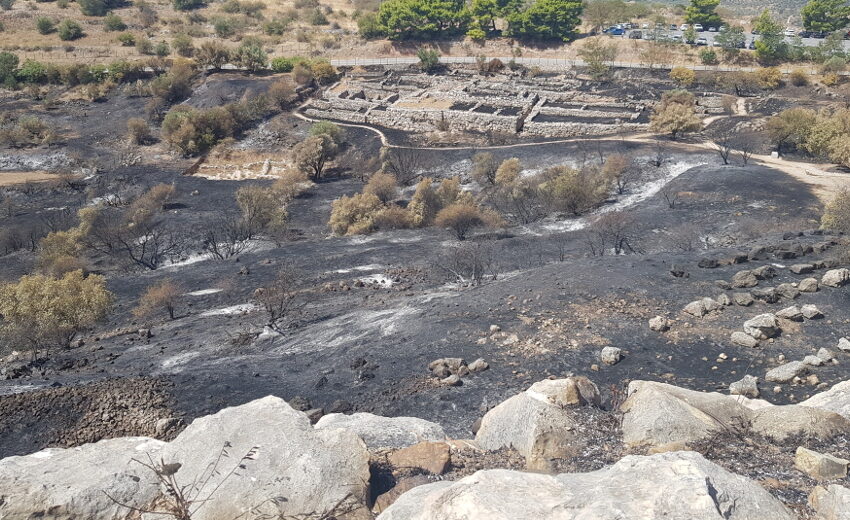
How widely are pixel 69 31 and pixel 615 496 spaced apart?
89775 mm

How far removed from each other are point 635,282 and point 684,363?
4.41m

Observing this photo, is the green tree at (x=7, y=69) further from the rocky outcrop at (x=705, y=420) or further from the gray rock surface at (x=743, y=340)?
the rocky outcrop at (x=705, y=420)

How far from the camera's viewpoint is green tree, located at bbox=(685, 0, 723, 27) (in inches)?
2872

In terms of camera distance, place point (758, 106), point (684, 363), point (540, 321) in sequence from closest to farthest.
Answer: point (684, 363) < point (540, 321) < point (758, 106)

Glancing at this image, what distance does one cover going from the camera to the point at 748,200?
2917 centimetres

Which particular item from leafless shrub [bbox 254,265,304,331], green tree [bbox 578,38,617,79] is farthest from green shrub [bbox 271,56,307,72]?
leafless shrub [bbox 254,265,304,331]

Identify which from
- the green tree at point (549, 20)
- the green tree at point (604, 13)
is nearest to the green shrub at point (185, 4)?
the green tree at point (549, 20)

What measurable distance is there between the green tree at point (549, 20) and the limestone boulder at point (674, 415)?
217ft

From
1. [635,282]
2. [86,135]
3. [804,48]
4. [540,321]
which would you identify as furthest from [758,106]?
[86,135]

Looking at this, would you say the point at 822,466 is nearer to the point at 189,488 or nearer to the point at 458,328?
the point at 189,488

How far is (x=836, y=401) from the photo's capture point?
421 inches

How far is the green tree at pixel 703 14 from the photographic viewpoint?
72938 mm

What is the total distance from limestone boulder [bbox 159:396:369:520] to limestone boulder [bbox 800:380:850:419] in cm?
818

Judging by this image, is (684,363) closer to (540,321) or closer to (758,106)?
(540,321)
